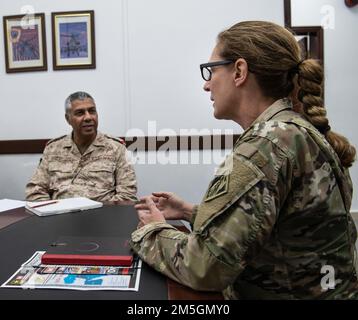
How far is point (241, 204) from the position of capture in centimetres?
66

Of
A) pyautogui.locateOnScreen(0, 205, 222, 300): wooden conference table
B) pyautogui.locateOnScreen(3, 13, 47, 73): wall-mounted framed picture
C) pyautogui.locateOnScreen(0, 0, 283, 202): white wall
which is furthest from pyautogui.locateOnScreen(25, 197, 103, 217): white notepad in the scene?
pyautogui.locateOnScreen(3, 13, 47, 73): wall-mounted framed picture

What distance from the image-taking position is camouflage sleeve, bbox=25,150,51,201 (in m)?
2.12

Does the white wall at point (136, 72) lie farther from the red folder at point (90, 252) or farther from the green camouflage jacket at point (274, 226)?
the green camouflage jacket at point (274, 226)

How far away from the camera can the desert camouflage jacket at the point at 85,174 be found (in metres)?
2.14

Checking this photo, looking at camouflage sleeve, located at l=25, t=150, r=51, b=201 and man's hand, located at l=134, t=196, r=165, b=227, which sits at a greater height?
man's hand, located at l=134, t=196, r=165, b=227

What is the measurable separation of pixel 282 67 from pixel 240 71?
0.10 metres

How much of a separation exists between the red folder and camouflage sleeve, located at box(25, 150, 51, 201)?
125cm

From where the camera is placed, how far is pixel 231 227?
0.65 m

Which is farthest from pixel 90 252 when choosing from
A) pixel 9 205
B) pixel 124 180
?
pixel 124 180

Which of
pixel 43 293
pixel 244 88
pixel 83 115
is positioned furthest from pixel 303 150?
pixel 83 115

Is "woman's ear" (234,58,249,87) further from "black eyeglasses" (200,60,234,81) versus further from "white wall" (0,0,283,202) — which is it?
"white wall" (0,0,283,202)

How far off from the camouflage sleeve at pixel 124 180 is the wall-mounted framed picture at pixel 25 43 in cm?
121

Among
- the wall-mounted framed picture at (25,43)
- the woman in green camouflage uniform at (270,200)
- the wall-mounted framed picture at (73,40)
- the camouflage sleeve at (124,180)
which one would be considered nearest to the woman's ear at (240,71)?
the woman in green camouflage uniform at (270,200)
